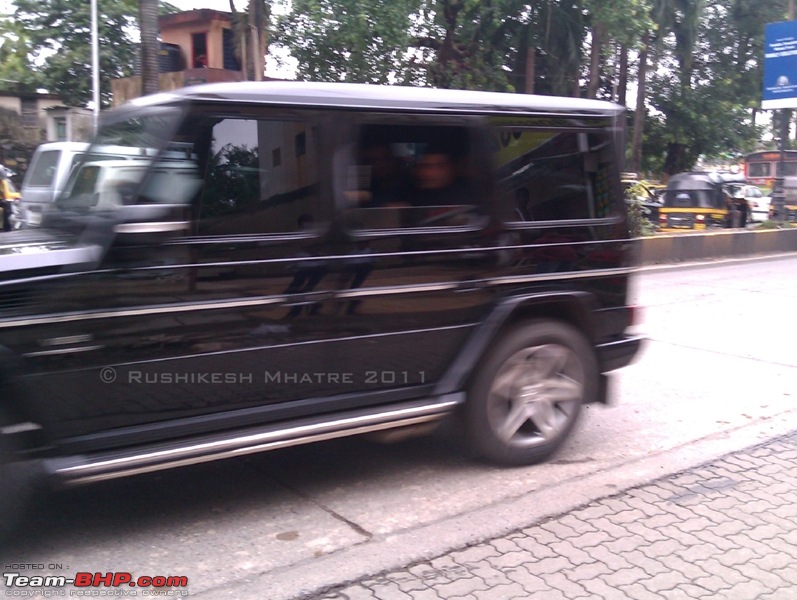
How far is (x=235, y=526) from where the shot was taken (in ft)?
12.8

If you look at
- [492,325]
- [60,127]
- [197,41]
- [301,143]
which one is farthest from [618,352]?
[197,41]

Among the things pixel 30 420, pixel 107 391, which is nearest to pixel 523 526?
pixel 107 391

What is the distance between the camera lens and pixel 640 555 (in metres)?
3.70

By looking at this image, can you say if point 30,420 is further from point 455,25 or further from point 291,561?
point 455,25

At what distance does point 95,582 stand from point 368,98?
266 cm

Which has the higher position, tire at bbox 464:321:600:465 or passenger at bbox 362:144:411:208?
passenger at bbox 362:144:411:208

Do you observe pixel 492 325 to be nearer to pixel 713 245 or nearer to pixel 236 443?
pixel 236 443

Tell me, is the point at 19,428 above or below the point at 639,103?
below

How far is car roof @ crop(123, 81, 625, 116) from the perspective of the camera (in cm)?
362

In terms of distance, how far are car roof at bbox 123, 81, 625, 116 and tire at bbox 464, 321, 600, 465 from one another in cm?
132

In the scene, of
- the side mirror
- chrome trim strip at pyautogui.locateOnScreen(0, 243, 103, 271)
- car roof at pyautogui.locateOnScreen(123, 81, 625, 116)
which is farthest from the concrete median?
chrome trim strip at pyautogui.locateOnScreen(0, 243, 103, 271)

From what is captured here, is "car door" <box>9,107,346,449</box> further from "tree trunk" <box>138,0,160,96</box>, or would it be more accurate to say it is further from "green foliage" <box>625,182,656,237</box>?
"green foliage" <box>625,182,656,237</box>

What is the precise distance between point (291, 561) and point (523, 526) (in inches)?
48.6

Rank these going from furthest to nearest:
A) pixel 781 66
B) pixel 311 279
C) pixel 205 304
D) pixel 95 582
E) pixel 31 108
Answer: pixel 31 108
pixel 781 66
pixel 311 279
pixel 205 304
pixel 95 582
